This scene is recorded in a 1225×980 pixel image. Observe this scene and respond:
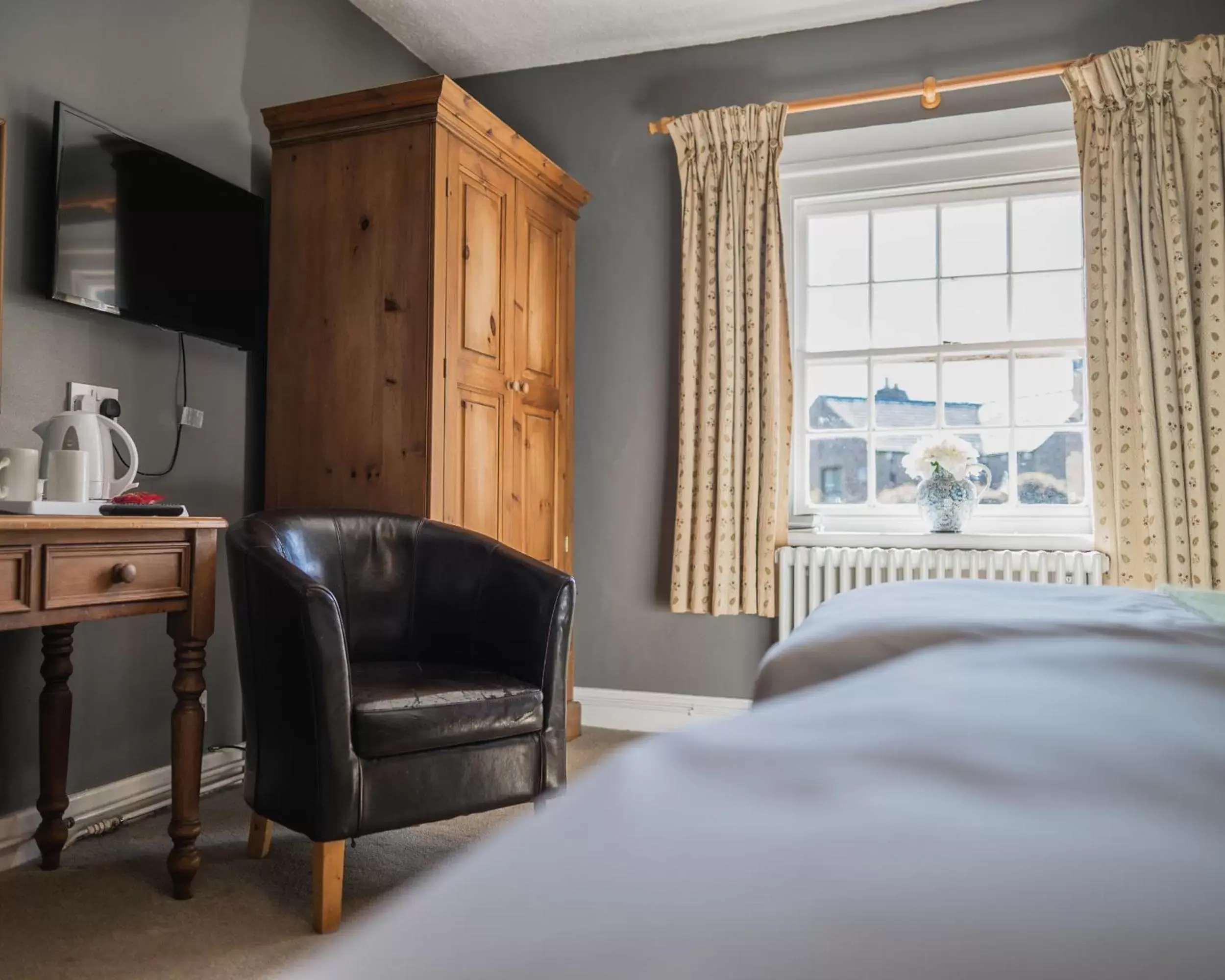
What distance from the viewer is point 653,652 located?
3.80m

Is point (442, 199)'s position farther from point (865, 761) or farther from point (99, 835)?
point (865, 761)

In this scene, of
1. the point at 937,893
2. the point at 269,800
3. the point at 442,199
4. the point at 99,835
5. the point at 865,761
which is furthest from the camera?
the point at 442,199

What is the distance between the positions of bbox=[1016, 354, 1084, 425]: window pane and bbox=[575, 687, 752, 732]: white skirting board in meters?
1.60

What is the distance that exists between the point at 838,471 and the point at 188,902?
2.74 meters

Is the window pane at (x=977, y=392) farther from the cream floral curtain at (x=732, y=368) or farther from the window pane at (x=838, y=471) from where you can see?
the cream floral curtain at (x=732, y=368)

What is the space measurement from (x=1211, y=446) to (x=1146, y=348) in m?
0.39

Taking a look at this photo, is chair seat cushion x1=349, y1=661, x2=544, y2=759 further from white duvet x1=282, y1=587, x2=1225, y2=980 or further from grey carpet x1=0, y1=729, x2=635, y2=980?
white duvet x1=282, y1=587, x2=1225, y2=980

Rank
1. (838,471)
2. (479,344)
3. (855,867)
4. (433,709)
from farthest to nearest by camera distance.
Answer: (838,471) < (479,344) < (433,709) < (855,867)

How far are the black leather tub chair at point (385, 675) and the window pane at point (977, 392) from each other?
205 cm

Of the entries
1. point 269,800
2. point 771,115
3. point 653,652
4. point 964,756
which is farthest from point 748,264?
point 964,756

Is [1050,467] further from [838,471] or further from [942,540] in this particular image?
[838,471]

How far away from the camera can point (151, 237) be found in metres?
2.48

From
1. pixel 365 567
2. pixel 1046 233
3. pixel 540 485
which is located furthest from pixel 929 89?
pixel 365 567

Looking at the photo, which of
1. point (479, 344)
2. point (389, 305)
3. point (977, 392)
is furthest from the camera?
point (977, 392)
